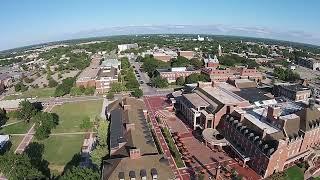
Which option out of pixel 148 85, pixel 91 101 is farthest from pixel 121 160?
pixel 148 85

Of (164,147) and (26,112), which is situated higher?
(26,112)

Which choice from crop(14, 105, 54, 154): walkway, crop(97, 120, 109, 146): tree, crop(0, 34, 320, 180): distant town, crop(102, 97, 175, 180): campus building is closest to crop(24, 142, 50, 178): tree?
crop(0, 34, 320, 180): distant town

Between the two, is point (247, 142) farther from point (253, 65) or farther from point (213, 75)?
point (253, 65)

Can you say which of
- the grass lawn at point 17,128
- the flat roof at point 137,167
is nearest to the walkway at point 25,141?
the grass lawn at point 17,128

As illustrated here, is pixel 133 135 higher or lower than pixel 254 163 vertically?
higher

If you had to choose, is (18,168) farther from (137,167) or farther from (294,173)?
(294,173)

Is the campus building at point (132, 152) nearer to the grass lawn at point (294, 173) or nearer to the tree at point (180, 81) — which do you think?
the grass lawn at point (294, 173)

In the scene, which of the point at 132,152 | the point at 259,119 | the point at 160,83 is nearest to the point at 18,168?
the point at 132,152
